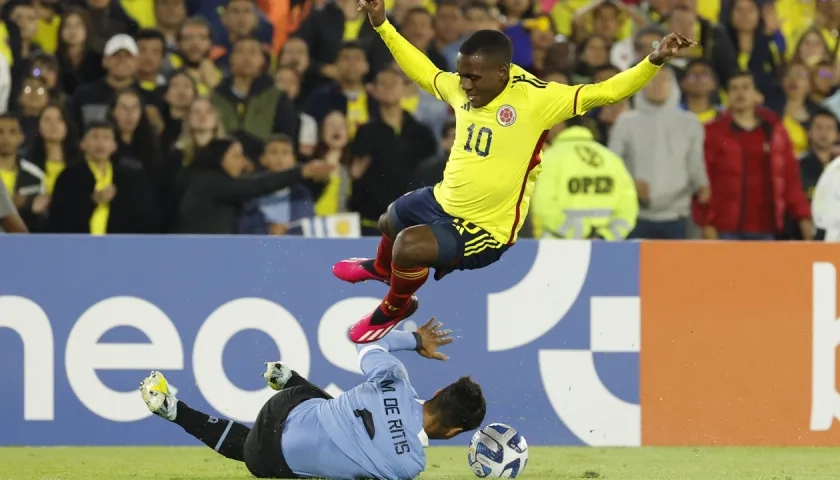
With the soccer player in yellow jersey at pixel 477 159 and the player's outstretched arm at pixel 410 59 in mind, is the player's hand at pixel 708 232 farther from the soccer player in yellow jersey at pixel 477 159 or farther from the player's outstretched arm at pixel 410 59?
the player's outstretched arm at pixel 410 59

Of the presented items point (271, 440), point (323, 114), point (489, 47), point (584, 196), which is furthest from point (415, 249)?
point (323, 114)

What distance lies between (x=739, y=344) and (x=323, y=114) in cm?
413

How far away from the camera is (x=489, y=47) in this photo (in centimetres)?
848

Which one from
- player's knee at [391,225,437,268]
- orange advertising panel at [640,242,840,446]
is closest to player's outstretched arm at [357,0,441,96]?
player's knee at [391,225,437,268]

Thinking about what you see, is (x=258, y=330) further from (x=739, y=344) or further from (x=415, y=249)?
(x=739, y=344)

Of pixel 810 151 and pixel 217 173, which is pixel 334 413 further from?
pixel 810 151

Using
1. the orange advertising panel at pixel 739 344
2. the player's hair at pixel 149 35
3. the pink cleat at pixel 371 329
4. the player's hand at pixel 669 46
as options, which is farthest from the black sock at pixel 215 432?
the player's hair at pixel 149 35

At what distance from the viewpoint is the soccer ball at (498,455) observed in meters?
8.67

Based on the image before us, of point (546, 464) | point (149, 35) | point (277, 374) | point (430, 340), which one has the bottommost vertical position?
point (546, 464)

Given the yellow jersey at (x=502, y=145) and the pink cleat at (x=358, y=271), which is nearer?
the yellow jersey at (x=502, y=145)

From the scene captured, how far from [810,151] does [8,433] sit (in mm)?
7211

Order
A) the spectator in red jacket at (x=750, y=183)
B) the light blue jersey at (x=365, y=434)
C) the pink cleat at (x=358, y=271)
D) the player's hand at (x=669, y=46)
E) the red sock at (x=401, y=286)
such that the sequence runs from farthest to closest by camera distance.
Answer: the spectator in red jacket at (x=750, y=183) → the pink cleat at (x=358, y=271) → the red sock at (x=401, y=286) → the light blue jersey at (x=365, y=434) → the player's hand at (x=669, y=46)

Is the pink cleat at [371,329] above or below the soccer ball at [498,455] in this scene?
above

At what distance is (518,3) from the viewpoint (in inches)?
558
